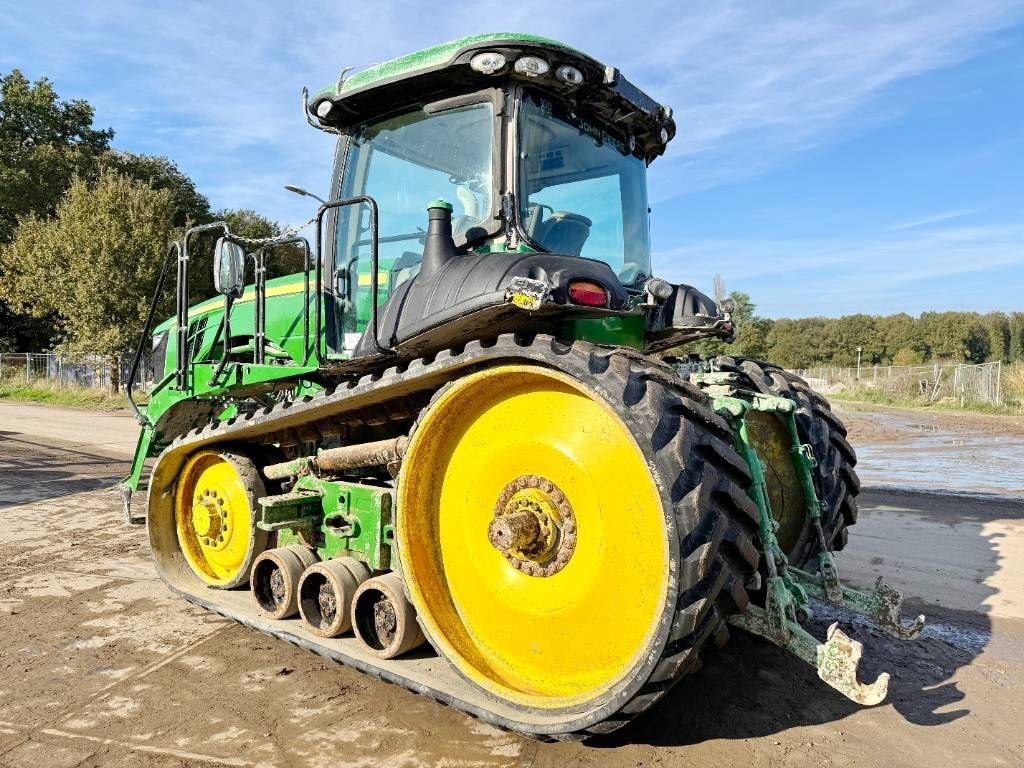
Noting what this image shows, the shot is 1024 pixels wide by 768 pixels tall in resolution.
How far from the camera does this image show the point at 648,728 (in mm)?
3229

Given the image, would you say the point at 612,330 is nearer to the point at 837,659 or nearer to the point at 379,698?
the point at 837,659

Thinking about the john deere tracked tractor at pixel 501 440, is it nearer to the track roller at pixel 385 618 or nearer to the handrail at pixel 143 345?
the track roller at pixel 385 618

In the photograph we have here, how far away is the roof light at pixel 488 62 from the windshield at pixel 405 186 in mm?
194

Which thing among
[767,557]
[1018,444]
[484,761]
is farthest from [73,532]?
[1018,444]

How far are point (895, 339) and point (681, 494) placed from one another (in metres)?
91.5

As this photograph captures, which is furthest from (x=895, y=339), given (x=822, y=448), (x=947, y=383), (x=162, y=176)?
(x=822, y=448)

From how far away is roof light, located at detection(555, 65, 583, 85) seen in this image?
3.59 m

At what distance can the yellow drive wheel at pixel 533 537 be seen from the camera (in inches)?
114

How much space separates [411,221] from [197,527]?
2.66 meters

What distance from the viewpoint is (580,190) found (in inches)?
164

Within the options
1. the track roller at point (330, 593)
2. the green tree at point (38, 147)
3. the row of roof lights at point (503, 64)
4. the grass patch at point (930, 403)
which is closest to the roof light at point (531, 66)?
the row of roof lights at point (503, 64)

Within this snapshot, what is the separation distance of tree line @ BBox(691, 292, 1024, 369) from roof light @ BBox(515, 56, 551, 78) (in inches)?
2928

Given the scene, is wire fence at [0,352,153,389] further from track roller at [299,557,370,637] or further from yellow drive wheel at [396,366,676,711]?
yellow drive wheel at [396,366,676,711]

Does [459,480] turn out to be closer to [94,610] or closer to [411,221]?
[411,221]
